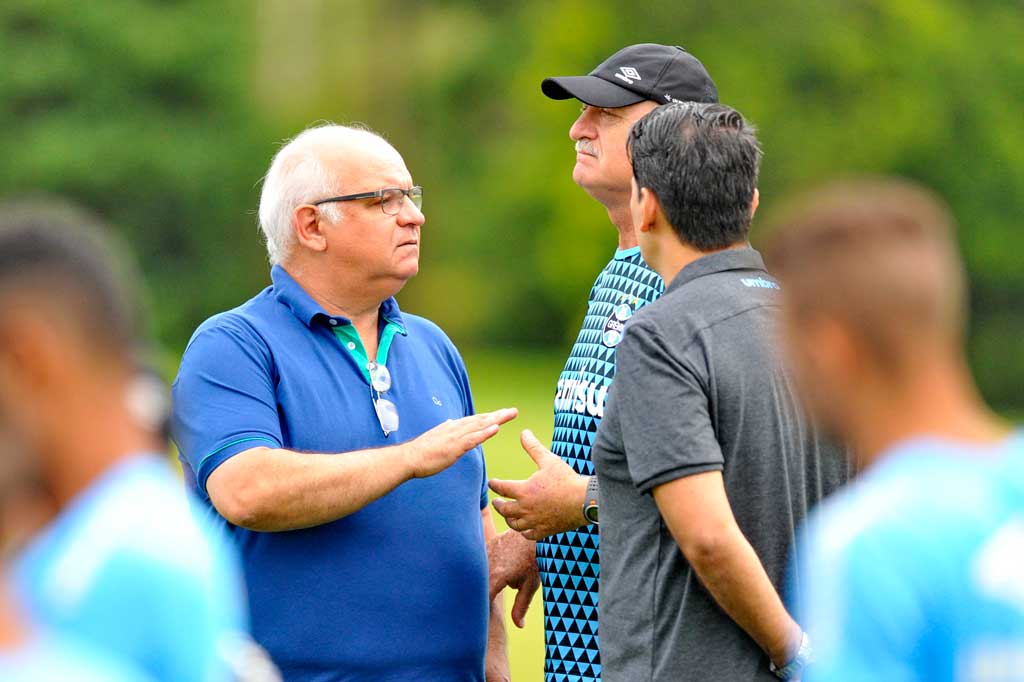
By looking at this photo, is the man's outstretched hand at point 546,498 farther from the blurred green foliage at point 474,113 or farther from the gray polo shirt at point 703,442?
the blurred green foliage at point 474,113

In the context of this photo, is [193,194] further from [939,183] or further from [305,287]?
[305,287]

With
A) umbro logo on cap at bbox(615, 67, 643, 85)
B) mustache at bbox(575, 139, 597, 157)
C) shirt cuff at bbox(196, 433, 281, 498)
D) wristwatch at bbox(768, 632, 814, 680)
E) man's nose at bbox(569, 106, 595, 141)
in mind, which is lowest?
wristwatch at bbox(768, 632, 814, 680)

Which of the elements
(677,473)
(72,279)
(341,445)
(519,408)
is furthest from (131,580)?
(519,408)

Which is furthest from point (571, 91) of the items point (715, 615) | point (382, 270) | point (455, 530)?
point (715, 615)

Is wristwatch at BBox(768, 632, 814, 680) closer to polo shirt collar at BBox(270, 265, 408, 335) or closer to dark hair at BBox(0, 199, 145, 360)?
polo shirt collar at BBox(270, 265, 408, 335)

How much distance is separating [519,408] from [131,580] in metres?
30.2

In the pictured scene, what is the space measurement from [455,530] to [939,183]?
38.5m

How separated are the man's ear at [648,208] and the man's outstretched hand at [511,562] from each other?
1287mm

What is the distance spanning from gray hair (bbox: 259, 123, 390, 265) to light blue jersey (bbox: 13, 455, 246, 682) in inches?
91.9

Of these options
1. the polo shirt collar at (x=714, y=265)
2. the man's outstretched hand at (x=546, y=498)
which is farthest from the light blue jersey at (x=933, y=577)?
the man's outstretched hand at (x=546, y=498)

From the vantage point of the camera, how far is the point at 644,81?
4375mm

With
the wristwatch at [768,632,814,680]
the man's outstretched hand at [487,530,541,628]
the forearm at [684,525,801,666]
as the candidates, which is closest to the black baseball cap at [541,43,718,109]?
the man's outstretched hand at [487,530,541,628]

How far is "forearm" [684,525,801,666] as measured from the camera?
2979mm

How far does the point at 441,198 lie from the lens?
43.0 metres
